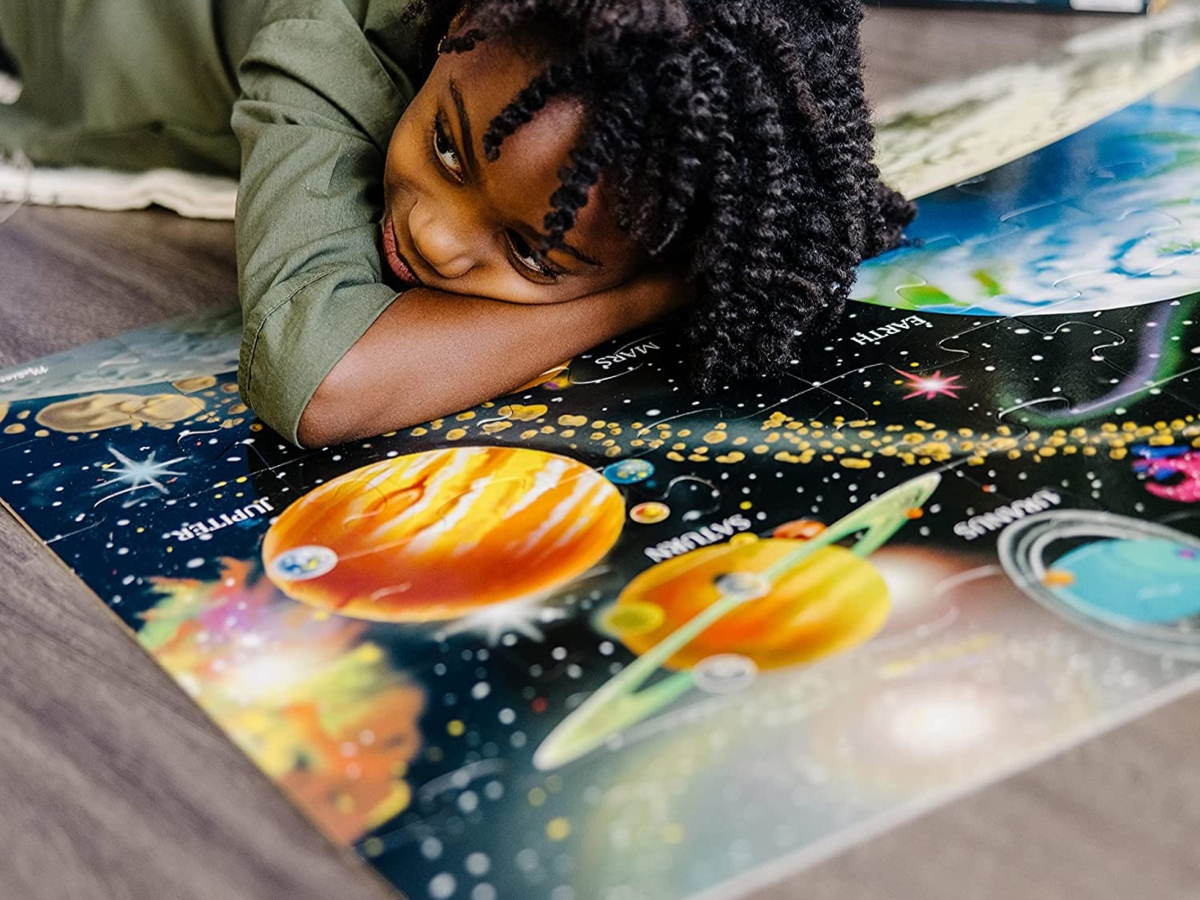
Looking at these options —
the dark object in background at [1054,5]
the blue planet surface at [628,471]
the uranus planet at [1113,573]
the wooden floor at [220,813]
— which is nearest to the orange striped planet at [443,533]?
the blue planet surface at [628,471]

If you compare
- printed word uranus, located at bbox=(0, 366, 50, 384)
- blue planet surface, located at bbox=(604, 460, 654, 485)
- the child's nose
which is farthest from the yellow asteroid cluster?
printed word uranus, located at bbox=(0, 366, 50, 384)

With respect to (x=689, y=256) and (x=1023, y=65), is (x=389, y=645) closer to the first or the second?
(x=689, y=256)

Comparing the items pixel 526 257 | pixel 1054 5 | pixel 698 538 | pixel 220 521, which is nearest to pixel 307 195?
pixel 526 257

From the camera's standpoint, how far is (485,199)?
0.92 m

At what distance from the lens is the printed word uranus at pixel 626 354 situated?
3.38ft

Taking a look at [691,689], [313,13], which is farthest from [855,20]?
[691,689]

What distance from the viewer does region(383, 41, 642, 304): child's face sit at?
89 centimetres

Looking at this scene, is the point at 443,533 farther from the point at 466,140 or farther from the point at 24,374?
the point at 24,374

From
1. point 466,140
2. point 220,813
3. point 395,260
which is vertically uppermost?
point 466,140

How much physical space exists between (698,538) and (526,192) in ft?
0.88

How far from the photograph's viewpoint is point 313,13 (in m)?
1.12

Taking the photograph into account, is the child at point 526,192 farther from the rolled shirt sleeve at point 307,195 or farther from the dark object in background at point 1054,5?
the dark object in background at point 1054,5

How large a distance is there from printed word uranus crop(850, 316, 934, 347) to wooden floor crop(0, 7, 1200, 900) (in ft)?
1.40

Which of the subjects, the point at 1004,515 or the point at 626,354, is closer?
the point at 1004,515
